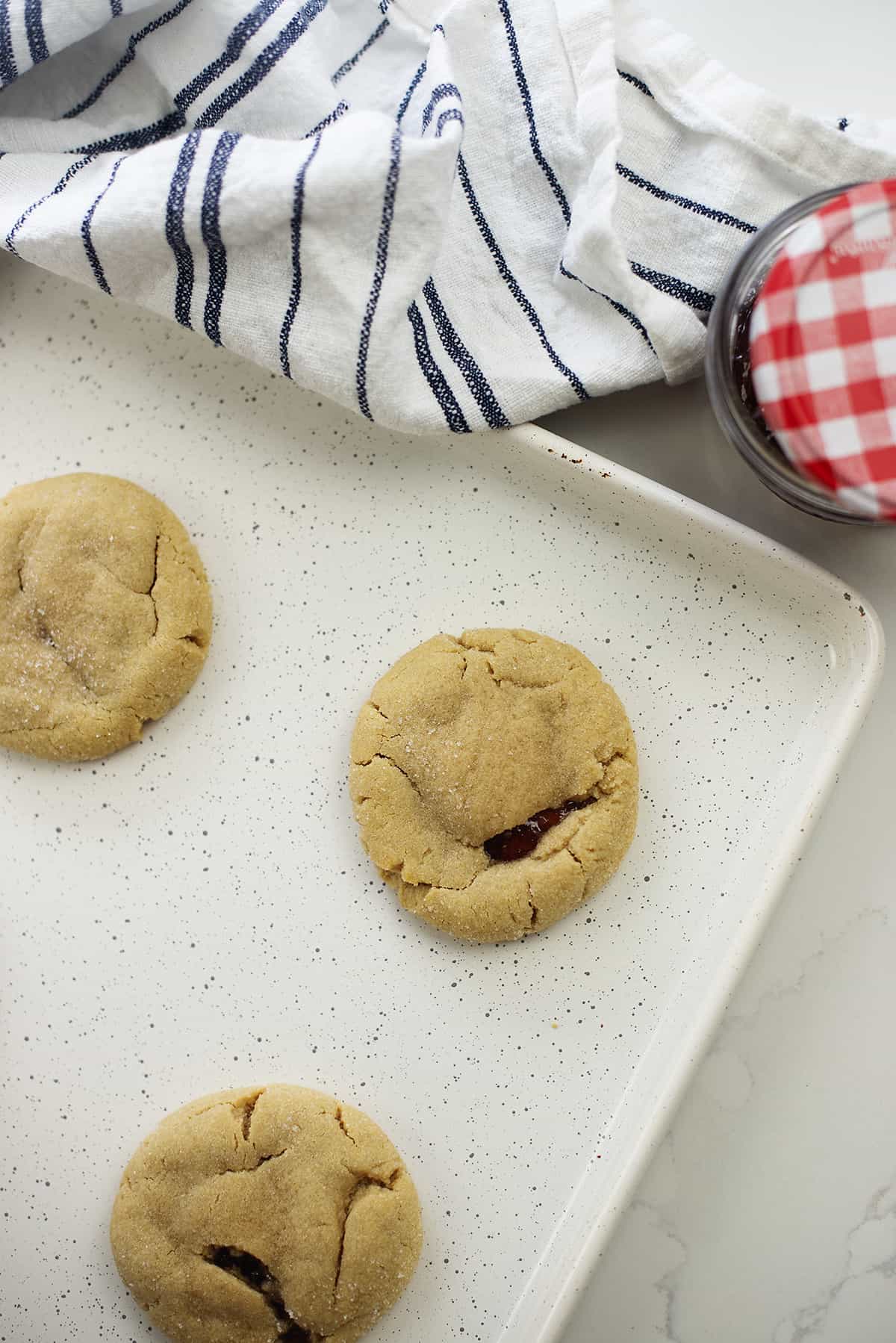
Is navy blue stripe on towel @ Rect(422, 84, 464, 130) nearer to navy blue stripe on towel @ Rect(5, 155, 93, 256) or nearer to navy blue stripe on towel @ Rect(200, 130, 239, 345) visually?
navy blue stripe on towel @ Rect(200, 130, 239, 345)

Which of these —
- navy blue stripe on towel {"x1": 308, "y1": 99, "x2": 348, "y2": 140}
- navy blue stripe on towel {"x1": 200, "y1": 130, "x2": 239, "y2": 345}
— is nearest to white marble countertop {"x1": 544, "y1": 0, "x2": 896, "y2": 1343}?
navy blue stripe on towel {"x1": 308, "y1": 99, "x2": 348, "y2": 140}

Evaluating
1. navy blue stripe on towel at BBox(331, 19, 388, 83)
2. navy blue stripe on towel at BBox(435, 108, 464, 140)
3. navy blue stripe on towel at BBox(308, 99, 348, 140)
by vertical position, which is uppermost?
navy blue stripe on towel at BBox(331, 19, 388, 83)

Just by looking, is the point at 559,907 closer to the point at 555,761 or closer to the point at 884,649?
the point at 555,761

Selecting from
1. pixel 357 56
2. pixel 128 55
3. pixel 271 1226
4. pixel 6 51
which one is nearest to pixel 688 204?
pixel 357 56

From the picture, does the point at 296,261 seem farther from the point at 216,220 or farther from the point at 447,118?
the point at 447,118

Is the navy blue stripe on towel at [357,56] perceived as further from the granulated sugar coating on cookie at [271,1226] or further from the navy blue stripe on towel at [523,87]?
the granulated sugar coating on cookie at [271,1226]

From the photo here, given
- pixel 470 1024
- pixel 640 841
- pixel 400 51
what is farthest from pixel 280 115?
pixel 470 1024
